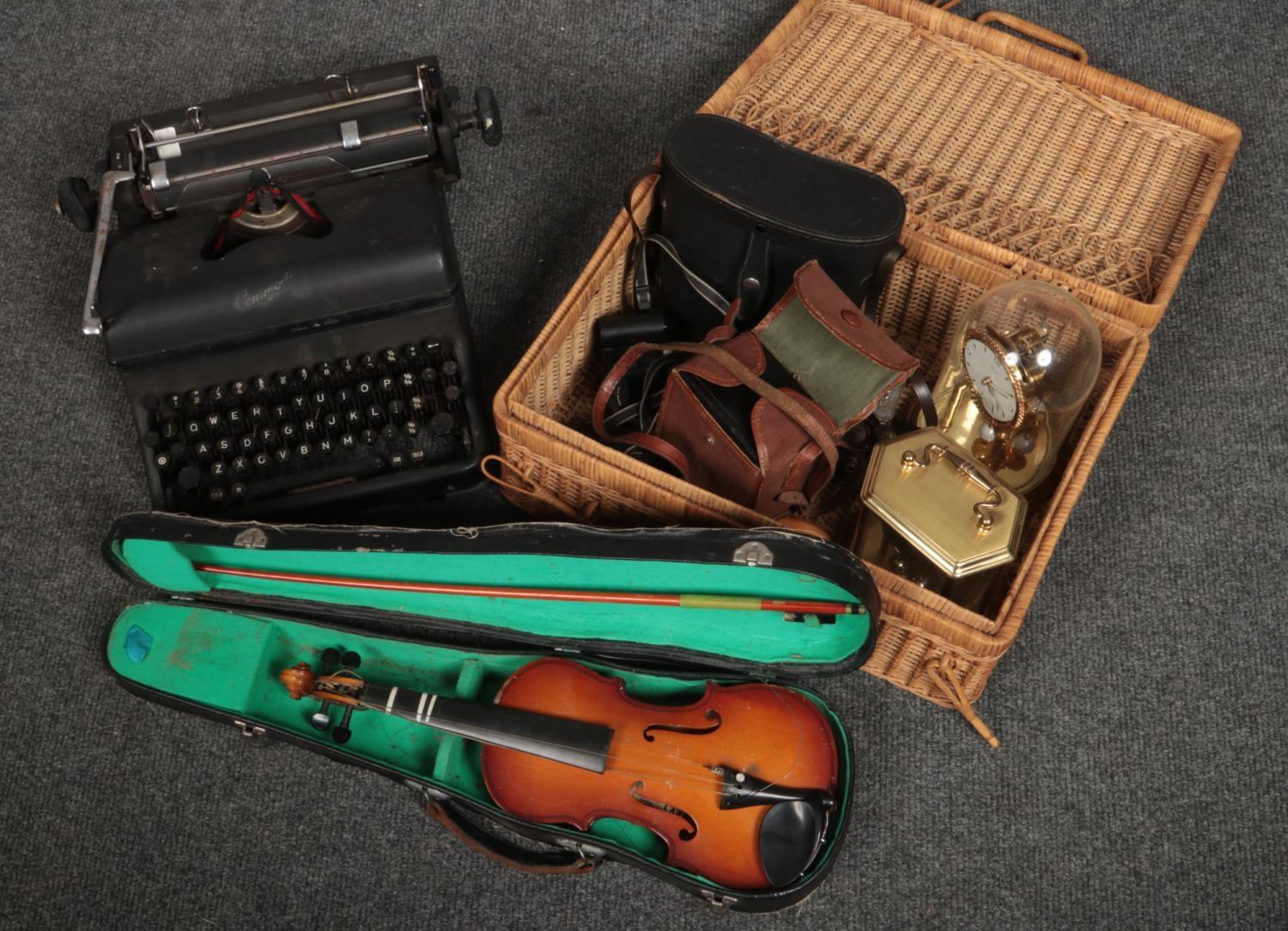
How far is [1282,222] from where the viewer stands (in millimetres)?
2123

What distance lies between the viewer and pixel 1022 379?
5.32ft

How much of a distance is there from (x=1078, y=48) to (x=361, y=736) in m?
1.76

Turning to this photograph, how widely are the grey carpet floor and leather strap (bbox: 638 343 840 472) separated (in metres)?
0.47

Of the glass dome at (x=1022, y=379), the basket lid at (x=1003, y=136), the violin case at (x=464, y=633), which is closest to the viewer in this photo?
the violin case at (x=464, y=633)

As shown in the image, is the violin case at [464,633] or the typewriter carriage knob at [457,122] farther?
the typewriter carriage knob at [457,122]

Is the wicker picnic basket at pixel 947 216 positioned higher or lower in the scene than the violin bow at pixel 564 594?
higher

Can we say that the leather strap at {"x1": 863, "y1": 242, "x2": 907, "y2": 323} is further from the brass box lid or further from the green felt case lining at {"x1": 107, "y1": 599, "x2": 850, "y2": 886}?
the green felt case lining at {"x1": 107, "y1": 599, "x2": 850, "y2": 886}

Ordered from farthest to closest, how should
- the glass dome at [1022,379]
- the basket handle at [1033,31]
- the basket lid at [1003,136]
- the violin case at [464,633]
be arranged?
the basket handle at [1033,31], the basket lid at [1003,136], the glass dome at [1022,379], the violin case at [464,633]

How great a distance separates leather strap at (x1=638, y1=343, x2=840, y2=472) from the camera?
1.53 meters

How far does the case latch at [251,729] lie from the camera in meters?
1.67

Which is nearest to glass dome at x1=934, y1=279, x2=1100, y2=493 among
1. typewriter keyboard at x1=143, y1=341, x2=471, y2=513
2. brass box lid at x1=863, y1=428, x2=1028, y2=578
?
brass box lid at x1=863, y1=428, x2=1028, y2=578

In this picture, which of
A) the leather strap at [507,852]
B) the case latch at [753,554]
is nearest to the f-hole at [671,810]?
the leather strap at [507,852]

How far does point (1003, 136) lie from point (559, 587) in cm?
110

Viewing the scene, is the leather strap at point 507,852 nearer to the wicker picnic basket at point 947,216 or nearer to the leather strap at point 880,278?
the wicker picnic basket at point 947,216
